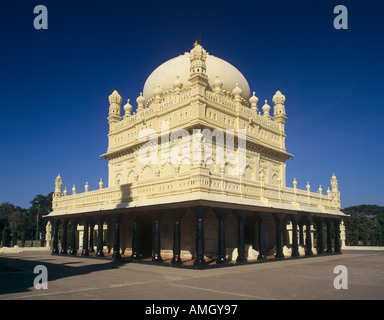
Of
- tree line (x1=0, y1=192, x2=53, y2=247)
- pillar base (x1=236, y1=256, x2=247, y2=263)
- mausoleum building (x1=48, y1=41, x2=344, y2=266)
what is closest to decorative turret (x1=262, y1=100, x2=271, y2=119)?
mausoleum building (x1=48, y1=41, x2=344, y2=266)

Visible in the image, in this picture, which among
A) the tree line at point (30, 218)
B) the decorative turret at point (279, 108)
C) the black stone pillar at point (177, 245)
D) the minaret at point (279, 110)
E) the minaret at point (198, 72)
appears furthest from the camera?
the tree line at point (30, 218)

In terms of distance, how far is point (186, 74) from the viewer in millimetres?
27484

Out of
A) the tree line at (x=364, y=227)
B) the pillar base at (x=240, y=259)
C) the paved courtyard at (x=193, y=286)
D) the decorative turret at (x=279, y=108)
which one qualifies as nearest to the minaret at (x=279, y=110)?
the decorative turret at (x=279, y=108)

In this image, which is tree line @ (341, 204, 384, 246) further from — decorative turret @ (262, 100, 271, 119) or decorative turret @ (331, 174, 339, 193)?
decorative turret @ (262, 100, 271, 119)

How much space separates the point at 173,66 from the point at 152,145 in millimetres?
7436

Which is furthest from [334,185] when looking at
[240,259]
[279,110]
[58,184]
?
[58,184]

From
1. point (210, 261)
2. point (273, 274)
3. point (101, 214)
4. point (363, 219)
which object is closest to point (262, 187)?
point (210, 261)

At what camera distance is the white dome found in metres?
27.8

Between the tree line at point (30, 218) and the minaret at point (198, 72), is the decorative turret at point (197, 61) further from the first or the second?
the tree line at point (30, 218)

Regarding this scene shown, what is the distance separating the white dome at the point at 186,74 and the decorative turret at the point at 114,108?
2.60 meters

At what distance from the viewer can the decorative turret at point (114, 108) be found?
30.2 meters

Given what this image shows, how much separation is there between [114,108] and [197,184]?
16.5 m
